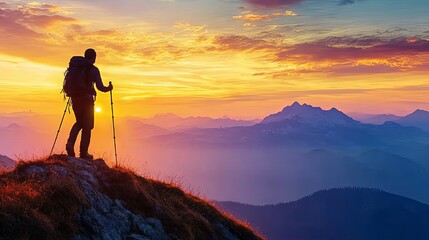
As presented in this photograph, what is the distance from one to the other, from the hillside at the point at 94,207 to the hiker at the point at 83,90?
1401mm

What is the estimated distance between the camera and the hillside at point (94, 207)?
9.72 metres

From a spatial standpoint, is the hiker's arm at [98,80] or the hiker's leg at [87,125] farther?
the hiker's leg at [87,125]

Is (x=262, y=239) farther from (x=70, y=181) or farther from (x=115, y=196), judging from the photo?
(x=70, y=181)

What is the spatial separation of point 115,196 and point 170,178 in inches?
262

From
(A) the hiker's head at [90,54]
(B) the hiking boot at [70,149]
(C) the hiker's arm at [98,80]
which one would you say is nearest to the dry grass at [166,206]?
(B) the hiking boot at [70,149]

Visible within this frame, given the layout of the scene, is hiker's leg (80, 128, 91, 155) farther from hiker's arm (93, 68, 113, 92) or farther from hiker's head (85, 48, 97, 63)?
hiker's head (85, 48, 97, 63)

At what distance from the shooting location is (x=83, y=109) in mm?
16750

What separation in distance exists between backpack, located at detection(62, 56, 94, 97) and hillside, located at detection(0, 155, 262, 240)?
2817 millimetres

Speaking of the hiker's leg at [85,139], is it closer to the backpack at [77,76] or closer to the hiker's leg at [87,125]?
the hiker's leg at [87,125]

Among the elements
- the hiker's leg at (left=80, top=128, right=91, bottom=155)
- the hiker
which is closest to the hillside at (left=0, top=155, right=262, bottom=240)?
the hiker's leg at (left=80, top=128, right=91, bottom=155)

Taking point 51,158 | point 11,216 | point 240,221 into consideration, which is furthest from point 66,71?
point 240,221

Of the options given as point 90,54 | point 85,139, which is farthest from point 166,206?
point 90,54

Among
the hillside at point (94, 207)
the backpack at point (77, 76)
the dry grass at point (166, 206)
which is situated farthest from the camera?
the backpack at point (77, 76)

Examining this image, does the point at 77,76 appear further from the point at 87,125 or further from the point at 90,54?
the point at 87,125
